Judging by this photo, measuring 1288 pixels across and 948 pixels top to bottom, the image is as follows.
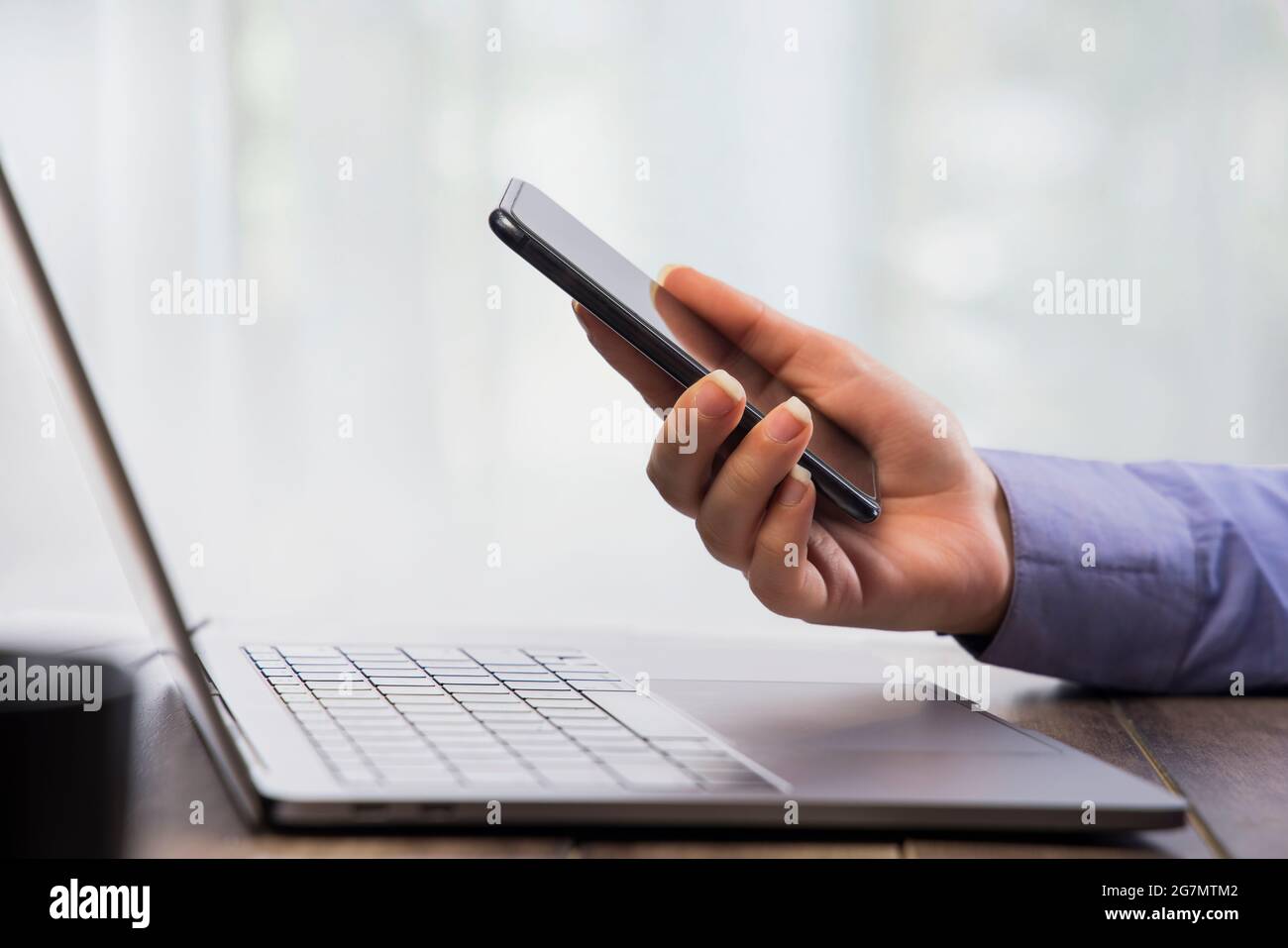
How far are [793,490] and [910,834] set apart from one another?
22 centimetres

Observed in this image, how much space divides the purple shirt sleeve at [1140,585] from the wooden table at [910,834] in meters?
0.08

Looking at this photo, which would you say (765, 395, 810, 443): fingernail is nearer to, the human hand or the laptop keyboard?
the human hand

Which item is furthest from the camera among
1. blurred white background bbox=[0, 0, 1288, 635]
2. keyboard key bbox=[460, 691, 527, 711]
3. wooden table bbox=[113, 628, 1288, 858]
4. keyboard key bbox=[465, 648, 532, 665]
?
blurred white background bbox=[0, 0, 1288, 635]

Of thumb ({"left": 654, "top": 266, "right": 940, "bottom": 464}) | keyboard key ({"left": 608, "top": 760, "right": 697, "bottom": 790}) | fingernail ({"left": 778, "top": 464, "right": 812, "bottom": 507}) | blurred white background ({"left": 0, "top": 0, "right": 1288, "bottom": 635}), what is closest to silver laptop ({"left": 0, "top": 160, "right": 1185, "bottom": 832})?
keyboard key ({"left": 608, "top": 760, "right": 697, "bottom": 790})

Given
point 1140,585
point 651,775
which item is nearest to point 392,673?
point 651,775

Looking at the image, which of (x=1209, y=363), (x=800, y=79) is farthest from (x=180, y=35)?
(x=1209, y=363)

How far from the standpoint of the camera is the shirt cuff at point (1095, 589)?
1.79 ft

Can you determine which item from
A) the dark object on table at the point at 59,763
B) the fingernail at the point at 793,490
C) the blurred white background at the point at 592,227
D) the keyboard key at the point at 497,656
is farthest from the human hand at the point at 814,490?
the blurred white background at the point at 592,227

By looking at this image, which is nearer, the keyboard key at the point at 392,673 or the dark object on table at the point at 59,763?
the dark object on table at the point at 59,763

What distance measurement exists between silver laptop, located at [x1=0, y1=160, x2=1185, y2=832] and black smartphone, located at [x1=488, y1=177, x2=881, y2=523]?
0.45 ft

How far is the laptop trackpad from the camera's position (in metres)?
0.34

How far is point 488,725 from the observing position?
330 mm

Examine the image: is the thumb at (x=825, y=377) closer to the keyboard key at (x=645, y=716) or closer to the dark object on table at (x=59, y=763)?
the keyboard key at (x=645, y=716)

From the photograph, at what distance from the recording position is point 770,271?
1499 millimetres
